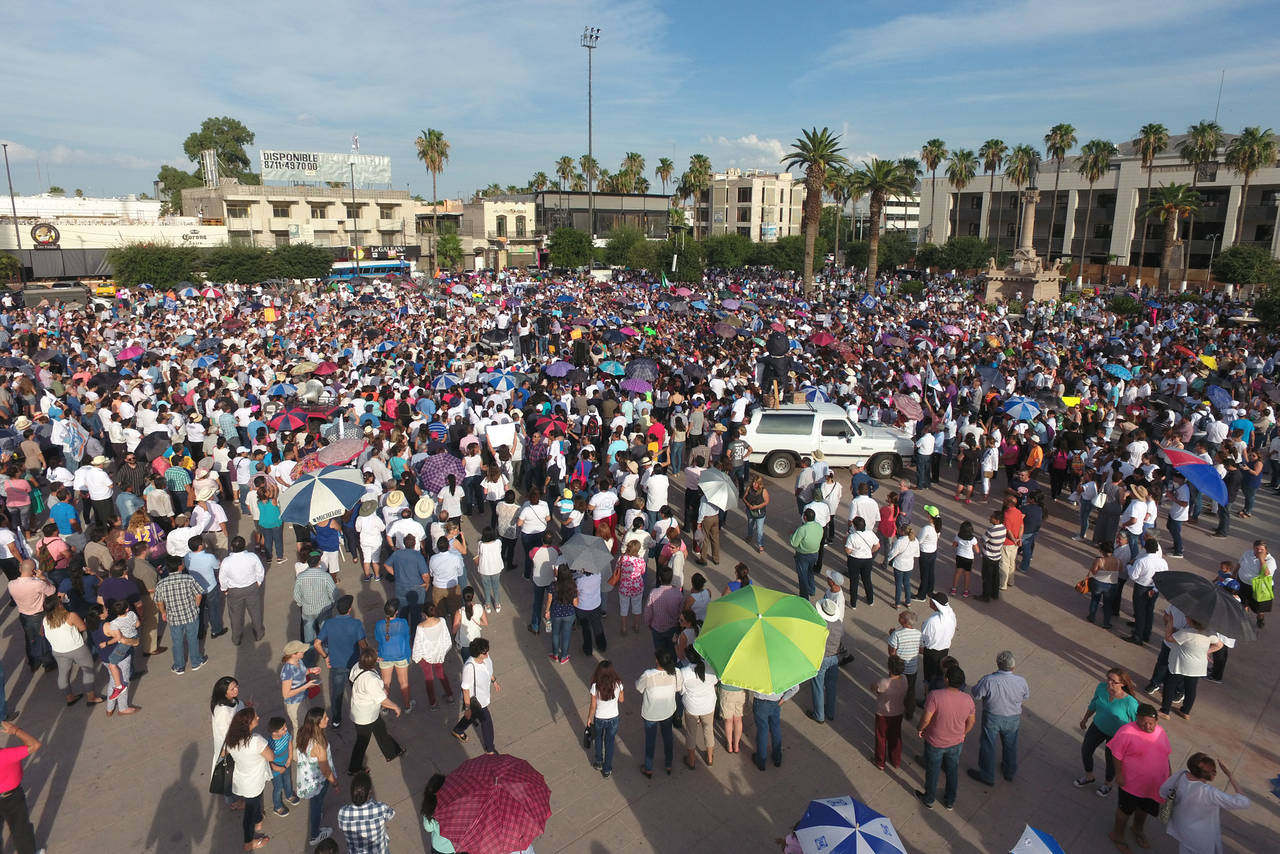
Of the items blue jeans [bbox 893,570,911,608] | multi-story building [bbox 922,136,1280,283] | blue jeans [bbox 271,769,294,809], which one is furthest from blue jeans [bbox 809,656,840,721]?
multi-story building [bbox 922,136,1280,283]

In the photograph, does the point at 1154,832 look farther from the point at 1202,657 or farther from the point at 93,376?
the point at 93,376

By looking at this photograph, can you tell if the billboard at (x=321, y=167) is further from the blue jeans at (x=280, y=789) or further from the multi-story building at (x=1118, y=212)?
the blue jeans at (x=280, y=789)

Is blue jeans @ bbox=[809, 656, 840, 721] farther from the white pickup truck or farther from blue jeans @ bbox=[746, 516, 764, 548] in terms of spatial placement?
the white pickup truck

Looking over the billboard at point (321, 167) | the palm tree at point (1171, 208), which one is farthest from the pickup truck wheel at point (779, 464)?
the billboard at point (321, 167)

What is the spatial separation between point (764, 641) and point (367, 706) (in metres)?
3.37

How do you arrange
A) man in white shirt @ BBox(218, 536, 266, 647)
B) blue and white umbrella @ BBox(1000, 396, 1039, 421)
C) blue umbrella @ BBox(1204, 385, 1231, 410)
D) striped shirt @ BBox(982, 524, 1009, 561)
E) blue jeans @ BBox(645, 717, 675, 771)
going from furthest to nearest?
blue umbrella @ BBox(1204, 385, 1231, 410), blue and white umbrella @ BBox(1000, 396, 1039, 421), striped shirt @ BBox(982, 524, 1009, 561), man in white shirt @ BBox(218, 536, 266, 647), blue jeans @ BBox(645, 717, 675, 771)

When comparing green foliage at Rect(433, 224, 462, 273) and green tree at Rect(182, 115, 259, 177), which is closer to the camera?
green foliage at Rect(433, 224, 462, 273)

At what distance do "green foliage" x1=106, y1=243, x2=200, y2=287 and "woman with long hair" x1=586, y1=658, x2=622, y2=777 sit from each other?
2002 inches

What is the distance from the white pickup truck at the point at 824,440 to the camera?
14078mm

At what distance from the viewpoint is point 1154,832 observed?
5992 mm

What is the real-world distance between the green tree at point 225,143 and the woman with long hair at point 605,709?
9888 cm

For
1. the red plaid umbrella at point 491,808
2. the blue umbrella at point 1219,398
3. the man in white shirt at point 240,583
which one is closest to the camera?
the red plaid umbrella at point 491,808

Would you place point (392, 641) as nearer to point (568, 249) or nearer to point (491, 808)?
point (491, 808)

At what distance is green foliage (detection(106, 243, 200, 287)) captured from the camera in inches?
1807
